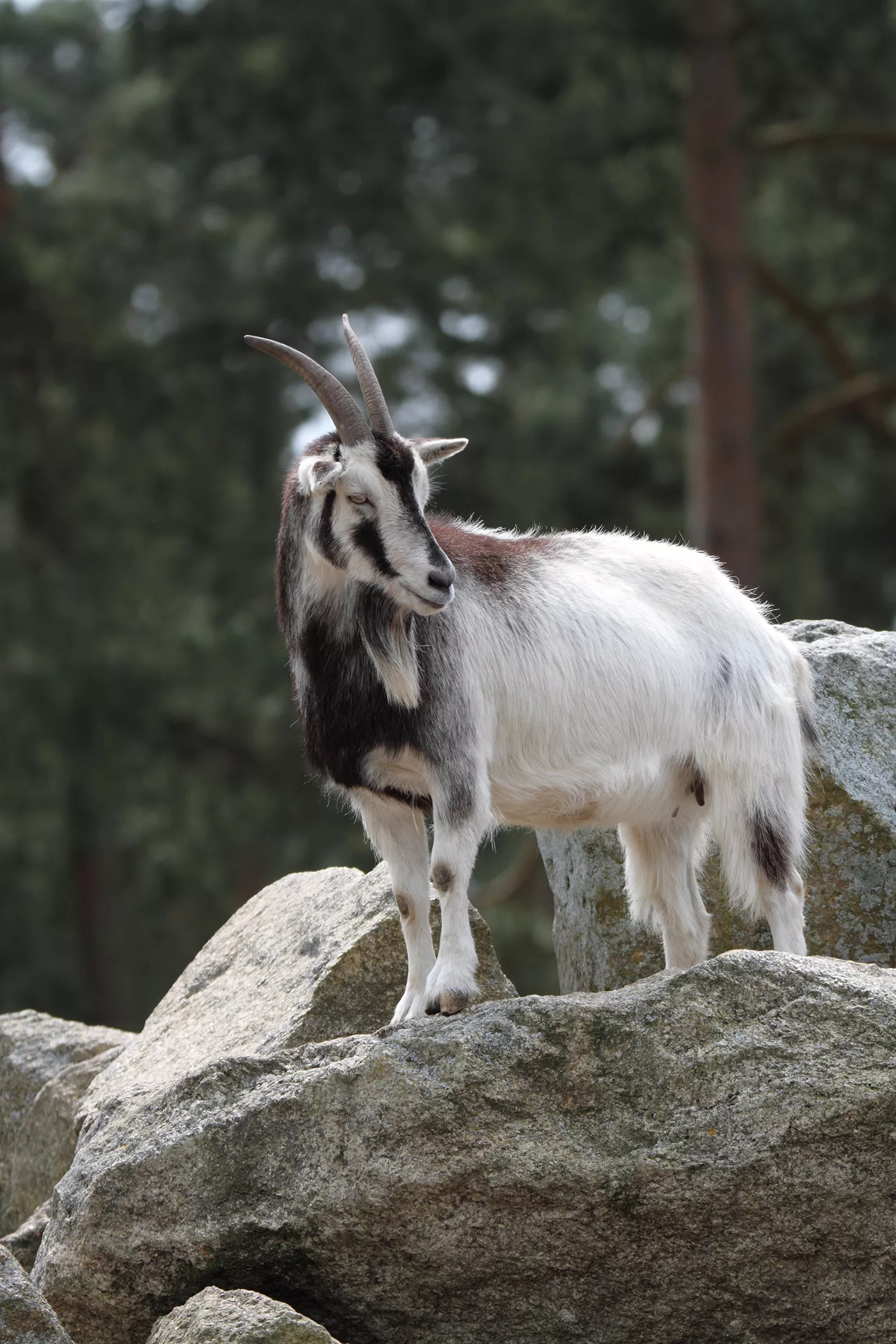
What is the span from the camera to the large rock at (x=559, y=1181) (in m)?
4.58

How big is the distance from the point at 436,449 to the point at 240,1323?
2.58 meters

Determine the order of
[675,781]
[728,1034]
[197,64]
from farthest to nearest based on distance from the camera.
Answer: [197,64] → [675,781] → [728,1034]

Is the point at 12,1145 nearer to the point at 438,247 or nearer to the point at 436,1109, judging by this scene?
the point at 436,1109

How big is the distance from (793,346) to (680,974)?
1528 cm

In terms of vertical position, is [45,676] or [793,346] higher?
[793,346]

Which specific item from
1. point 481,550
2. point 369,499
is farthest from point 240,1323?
point 481,550

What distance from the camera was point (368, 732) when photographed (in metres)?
5.18

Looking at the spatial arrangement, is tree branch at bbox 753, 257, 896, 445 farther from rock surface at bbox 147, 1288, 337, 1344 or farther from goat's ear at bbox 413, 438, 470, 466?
rock surface at bbox 147, 1288, 337, 1344

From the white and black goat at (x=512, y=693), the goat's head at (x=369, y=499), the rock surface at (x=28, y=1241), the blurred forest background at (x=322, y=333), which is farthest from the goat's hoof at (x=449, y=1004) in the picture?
the blurred forest background at (x=322, y=333)

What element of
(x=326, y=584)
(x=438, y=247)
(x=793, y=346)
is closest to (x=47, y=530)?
(x=438, y=247)

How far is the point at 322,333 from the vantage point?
17188mm

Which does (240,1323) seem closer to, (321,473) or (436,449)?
(321,473)

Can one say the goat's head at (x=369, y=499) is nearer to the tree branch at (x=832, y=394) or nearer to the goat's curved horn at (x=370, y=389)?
the goat's curved horn at (x=370, y=389)

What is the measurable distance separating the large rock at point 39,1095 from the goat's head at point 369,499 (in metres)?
2.65
